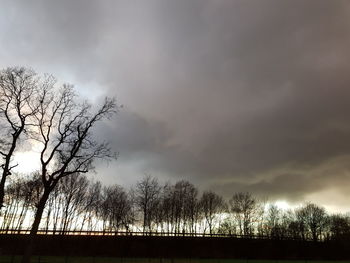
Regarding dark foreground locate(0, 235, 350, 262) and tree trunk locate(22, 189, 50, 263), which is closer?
tree trunk locate(22, 189, 50, 263)

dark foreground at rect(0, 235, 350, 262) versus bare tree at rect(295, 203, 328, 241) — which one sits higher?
bare tree at rect(295, 203, 328, 241)

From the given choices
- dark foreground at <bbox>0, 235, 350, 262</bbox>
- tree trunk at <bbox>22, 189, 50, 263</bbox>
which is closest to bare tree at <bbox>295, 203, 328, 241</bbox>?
dark foreground at <bbox>0, 235, 350, 262</bbox>

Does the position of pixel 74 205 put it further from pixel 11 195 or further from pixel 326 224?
pixel 326 224

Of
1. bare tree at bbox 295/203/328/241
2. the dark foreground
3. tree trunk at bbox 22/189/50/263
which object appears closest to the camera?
tree trunk at bbox 22/189/50/263

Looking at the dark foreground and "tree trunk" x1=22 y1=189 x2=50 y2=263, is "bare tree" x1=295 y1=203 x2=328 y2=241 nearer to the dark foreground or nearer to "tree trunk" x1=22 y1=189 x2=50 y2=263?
the dark foreground

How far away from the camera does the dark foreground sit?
194ft

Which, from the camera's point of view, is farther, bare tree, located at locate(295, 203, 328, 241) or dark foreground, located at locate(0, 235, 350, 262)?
bare tree, located at locate(295, 203, 328, 241)

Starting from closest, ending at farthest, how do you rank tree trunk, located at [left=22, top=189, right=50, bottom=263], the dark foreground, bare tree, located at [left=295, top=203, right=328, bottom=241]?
tree trunk, located at [left=22, top=189, right=50, bottom=263], the dark foreground, bare tree, located at [left=295, top=203, right=328, bottom=241]

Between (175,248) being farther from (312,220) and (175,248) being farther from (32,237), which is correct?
(312,220)

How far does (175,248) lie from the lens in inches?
2726

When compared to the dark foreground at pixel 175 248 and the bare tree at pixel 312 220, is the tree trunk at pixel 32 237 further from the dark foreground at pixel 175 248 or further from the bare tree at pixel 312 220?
the bare tree at pixel 312 220

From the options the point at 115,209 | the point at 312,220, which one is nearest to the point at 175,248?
the point at 115,209

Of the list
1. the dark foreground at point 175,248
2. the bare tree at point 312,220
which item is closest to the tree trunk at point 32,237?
the dark foreground at point 175,248

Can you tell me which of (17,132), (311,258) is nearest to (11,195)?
(17,132)
